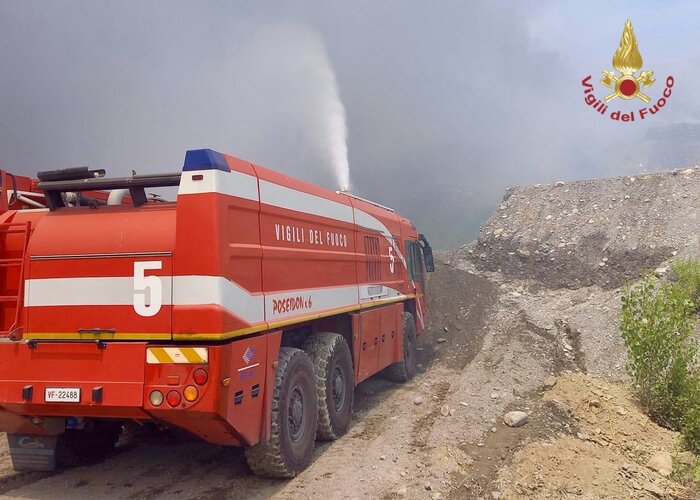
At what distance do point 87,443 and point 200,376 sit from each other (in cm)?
275

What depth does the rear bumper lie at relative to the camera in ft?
14.7

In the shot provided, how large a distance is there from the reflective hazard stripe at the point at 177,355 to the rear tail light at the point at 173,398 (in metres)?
0.25

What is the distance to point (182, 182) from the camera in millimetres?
4645

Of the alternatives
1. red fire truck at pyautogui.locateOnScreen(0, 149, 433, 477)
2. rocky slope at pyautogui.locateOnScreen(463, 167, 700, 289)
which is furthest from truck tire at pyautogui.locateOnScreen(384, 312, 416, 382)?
rocky slope at pyautogui.locateOnScreen(463, 167, 700, 289)

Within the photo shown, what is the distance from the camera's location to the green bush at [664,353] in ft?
24.8

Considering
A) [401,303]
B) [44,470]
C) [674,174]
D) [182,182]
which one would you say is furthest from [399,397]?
[674,174]

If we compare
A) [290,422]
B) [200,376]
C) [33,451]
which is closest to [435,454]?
[290,422]

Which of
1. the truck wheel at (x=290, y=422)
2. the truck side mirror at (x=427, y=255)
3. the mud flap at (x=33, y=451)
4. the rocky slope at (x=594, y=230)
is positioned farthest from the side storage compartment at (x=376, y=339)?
the rocky slope at (x=594, y=230)

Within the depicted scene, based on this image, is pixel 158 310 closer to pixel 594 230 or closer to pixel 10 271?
pixel 10 271

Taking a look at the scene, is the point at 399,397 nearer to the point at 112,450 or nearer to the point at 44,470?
the point at 112,450

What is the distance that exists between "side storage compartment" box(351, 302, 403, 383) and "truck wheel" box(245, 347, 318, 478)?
1625 mm

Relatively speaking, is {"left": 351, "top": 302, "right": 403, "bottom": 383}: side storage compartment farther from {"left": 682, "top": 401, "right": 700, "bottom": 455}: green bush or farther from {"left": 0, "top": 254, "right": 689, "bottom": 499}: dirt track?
{"left": 682, "top": 401, "right": 700, "bottom": 455}: green bush

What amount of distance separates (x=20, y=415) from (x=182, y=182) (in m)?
2.54

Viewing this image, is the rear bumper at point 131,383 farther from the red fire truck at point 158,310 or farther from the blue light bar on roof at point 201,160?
the blue light bar on roof at point 201,160
